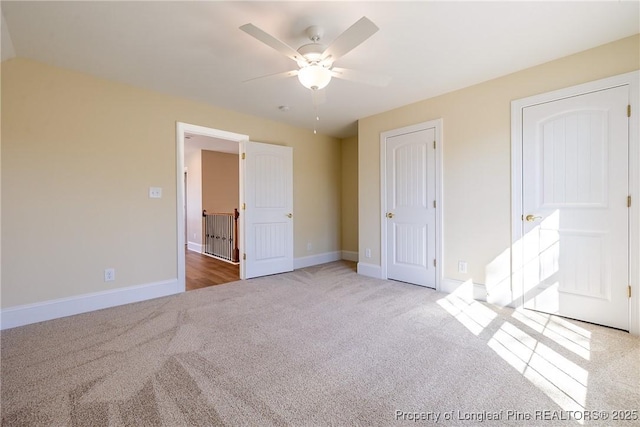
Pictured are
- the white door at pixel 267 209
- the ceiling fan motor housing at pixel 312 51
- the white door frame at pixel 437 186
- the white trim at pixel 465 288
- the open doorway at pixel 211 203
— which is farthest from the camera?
the open doorway at pixel 211 203

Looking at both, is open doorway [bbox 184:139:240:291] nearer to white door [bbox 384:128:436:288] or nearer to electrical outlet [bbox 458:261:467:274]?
white door [bbox 384:128:436:288]

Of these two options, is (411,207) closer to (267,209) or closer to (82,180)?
(267,209)

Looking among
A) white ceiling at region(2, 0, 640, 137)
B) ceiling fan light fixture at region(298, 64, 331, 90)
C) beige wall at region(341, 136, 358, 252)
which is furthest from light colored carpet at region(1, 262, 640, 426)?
→ beige wall at region(341, 136, 358, 252)

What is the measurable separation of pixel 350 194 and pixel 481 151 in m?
2.68

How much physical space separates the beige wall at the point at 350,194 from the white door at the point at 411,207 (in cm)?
143

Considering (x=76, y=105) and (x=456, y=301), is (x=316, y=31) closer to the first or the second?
(x=76, y=105)

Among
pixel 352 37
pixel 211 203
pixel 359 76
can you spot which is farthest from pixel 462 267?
pixel 211 203

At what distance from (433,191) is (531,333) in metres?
1.77

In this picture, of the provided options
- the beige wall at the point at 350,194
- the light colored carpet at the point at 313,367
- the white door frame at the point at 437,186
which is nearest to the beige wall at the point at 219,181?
the beige wall at the point at 350,194

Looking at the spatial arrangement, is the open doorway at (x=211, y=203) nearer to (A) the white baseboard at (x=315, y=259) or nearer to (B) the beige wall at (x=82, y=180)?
(A) the white baseboard at (x=315, y=259)

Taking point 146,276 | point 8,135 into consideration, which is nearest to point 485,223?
point 146,276

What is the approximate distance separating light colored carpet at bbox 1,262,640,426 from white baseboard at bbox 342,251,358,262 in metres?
2.43

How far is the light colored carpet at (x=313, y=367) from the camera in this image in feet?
4.74

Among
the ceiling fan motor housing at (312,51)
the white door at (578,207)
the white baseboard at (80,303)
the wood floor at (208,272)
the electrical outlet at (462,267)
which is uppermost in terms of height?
the ceiling fan motor housing at (312,51)
